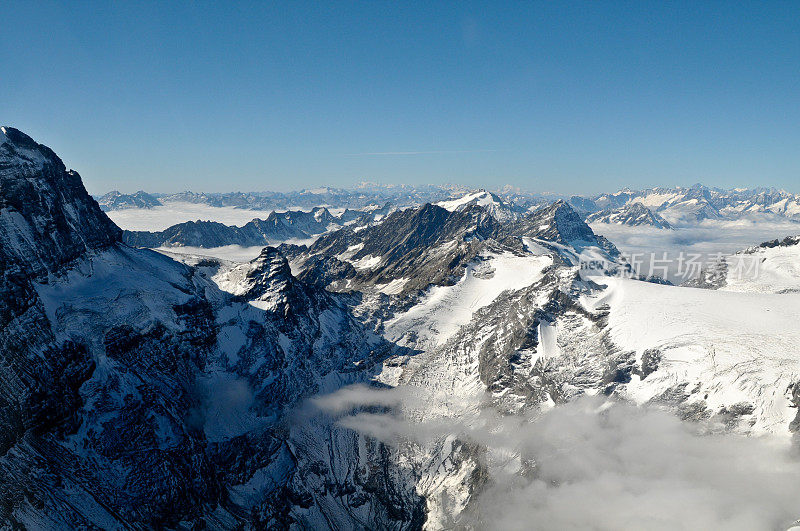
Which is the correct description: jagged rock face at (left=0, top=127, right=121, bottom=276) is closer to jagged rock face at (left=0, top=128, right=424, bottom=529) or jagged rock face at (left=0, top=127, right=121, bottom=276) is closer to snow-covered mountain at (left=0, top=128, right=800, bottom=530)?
Answer: jagged rock face at (left=0, top=128, right=424, bottom=529)

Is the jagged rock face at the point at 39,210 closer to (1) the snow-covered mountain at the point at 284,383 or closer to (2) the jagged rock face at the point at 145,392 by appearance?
(2) the jagged rock face at the point at 145,392

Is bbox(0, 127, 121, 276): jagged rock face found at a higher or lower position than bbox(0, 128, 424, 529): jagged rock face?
higher

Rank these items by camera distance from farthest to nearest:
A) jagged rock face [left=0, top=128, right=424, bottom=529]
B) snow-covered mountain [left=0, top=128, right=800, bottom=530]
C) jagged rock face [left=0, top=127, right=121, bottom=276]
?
jagged rock face [left=0, top=127, right=121, bottom=276] → snow-covered mountain [left=0, top=128, right=800, bottom=530] → jagged rock face [left=0, top=128, right=424, bottom=529]

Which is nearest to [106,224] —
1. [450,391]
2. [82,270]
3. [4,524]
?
[82,270]

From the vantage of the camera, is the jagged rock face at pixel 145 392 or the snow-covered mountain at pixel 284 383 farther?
the snow-covered mountain at pixel 284 383

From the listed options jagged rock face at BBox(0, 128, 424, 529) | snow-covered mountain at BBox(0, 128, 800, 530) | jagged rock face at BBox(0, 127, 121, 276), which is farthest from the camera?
jagged rock face at BBox(0, 127, 121, 276)

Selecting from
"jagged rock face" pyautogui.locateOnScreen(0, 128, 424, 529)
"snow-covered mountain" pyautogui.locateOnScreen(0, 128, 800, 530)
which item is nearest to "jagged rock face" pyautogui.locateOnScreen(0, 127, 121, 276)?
"jagged rock face" pyautogui.locateOnScreen(0, 128, 424, 529)

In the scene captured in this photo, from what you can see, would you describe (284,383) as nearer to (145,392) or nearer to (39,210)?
(145,392)

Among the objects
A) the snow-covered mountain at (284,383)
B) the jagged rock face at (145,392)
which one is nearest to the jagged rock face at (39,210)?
the jagged rock face at (145,392)
